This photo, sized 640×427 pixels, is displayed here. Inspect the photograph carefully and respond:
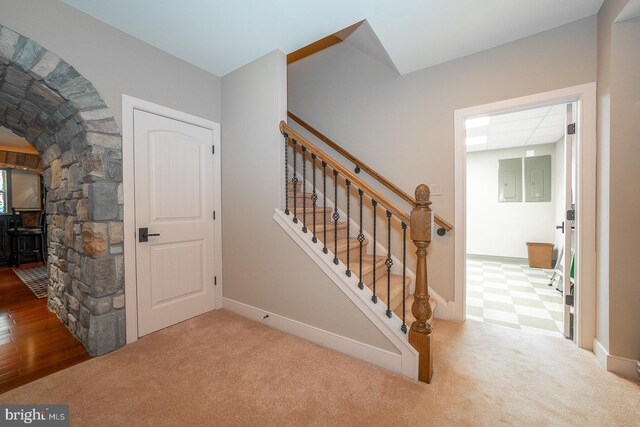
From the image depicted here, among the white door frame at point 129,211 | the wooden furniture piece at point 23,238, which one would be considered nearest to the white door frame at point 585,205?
the white door frame at point 129,211

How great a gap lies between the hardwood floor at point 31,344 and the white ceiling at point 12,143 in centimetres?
321

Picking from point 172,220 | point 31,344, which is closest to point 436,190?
point 172,220

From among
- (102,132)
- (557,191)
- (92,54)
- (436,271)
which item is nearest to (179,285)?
(102,132)

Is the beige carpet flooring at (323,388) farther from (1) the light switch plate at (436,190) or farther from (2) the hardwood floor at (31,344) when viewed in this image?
(1) the light switch plate at (436,190)

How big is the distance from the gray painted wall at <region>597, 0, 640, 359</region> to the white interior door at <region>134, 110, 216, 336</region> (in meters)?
3.33

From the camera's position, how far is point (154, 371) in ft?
5.75

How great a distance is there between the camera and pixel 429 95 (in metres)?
2.58

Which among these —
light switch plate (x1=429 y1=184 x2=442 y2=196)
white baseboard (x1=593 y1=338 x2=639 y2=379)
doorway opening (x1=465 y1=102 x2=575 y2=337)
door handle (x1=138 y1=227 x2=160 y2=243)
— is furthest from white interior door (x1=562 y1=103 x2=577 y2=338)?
door handle (x1=138 y1=227 x2=160 y2=243)

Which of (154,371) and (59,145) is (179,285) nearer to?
(154,371)

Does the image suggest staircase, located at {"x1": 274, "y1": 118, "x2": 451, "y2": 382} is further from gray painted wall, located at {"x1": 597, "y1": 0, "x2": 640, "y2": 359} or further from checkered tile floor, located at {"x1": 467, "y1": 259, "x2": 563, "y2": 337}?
gray painted wall, located at {"x1": 597, "y1": 0, "x2": 640, "y2": 359}

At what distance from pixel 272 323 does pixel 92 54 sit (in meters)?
2.63

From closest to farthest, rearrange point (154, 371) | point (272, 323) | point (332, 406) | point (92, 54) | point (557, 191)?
point (332, 406), point (154, 371), point (92, 54), point (272, 323), point (557, 191)

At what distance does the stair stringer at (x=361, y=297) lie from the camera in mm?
1693

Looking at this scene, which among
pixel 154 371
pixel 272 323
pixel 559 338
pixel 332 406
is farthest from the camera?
pixel 272 323
